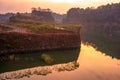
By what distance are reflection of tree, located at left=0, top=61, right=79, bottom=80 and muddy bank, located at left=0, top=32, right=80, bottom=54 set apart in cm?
970

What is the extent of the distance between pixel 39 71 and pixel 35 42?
46.7 feet

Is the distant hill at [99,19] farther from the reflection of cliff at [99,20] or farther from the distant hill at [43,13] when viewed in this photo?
the distant hill at [43,13]

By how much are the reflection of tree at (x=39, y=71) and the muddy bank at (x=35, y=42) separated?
382 inches

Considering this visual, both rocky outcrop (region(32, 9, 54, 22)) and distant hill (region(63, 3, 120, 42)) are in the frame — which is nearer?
distant hill (region(63, 3, 120, 42))

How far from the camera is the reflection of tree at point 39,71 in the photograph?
3013 cm

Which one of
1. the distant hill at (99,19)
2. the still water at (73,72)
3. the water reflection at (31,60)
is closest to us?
the still water at (73,72)

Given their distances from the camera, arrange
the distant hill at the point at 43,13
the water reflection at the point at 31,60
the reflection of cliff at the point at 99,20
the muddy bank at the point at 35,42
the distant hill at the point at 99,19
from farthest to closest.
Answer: the distant hill at the point at 43,13, the distant hill at the point at 99,19, the reflection of cliff at the point at 99,20, the muddy bank at the point at 35,42, the water reflection at the point at 31,60

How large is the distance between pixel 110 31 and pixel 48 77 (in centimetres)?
8927

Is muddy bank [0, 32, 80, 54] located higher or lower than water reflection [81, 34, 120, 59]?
higher

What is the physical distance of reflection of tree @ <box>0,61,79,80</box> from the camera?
98.9ft

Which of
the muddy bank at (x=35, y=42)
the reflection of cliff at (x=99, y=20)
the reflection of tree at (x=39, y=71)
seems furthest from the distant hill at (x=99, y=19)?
the reflection of tree at (x=39, y=71)

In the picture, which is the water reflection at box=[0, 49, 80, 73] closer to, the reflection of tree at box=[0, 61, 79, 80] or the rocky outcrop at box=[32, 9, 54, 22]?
the reflection of tree at box=[0, 61, 79, 80]

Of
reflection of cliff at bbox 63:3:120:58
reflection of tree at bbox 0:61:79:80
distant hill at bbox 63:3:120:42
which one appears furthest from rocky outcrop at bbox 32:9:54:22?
reflection of tree at bbox 0:61:79:80

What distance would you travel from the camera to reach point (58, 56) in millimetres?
44875
